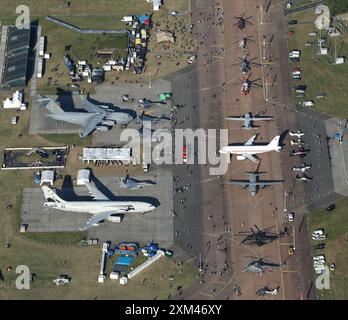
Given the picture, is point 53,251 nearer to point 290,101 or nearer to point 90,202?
point 90,202

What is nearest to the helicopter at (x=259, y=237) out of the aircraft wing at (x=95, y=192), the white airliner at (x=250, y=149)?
the white airliner at (x=250, y=149)

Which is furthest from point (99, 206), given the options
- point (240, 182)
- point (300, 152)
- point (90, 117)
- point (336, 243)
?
point (336, 243)

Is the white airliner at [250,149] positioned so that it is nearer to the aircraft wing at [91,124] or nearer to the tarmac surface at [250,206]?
the tarmac surface at [250,206]

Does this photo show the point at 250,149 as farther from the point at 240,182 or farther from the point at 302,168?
the point at 302,168

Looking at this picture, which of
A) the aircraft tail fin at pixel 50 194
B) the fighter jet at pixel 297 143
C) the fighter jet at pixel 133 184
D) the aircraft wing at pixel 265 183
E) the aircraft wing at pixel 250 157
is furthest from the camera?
the fighter jet at pixel 297 143

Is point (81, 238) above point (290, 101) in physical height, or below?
below
